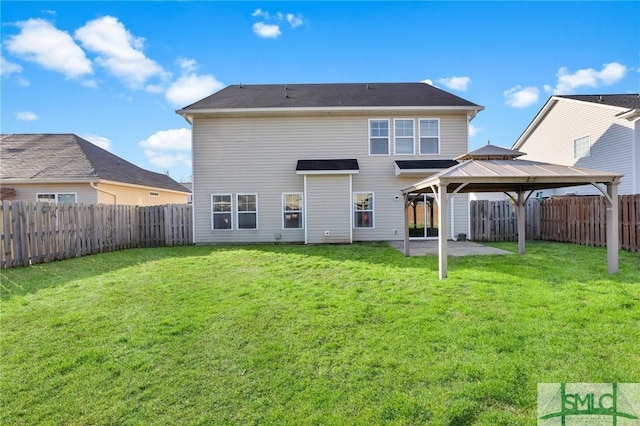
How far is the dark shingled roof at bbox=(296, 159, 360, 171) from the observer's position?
13.3m

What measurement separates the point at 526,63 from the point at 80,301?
19.6 metres

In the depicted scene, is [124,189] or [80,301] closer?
[80,301]

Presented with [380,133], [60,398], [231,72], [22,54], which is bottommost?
[60,398]

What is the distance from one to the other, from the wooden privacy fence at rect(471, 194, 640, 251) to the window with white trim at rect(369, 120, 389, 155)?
4.54 meters

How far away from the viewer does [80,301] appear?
5590 millimetres

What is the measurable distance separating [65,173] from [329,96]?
13.4 metres

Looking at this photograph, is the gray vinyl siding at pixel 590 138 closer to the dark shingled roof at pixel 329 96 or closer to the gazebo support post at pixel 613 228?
the dark shingled roof at pixel 329 96

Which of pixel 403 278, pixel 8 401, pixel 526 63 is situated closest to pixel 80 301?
pixel 8 401

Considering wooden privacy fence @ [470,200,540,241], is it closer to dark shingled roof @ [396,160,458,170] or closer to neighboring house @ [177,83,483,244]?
neighboring house @ [177,83,483,244]

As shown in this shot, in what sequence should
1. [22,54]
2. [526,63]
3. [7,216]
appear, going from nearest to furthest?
1. [7,216]
2. [22,54]
3. [526,63]

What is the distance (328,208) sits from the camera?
13.5 meters

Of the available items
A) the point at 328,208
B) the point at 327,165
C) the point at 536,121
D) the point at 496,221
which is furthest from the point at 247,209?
the point at 536,121

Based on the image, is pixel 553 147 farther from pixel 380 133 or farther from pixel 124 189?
pixel 124 189

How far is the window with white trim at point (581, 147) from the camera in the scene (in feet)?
55.1
